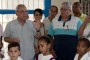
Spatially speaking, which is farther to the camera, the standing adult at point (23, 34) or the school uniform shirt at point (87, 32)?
the school uniform shirt at point (87, 32)

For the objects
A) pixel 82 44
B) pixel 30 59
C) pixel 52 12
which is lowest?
pixel 30 59

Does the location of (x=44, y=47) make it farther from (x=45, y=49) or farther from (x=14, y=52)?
(x=14, y=52)

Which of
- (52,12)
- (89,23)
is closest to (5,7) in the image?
(52,12)

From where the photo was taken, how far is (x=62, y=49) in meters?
4.11

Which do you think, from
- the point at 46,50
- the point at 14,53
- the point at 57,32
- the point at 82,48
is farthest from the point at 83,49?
the point at 14,53

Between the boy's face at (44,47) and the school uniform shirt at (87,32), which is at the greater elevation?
the school uniform shirt at (87,32)

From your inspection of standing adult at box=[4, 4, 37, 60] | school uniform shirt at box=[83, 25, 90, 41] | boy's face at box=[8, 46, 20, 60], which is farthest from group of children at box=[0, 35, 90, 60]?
school uniform shirt at box=[83, 25, 90, 41]

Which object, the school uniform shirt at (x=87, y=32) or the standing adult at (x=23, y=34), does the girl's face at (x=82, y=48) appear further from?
the standing adult at (x=23, y=34)

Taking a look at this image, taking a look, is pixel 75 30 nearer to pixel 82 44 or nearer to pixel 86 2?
pixel 82 44

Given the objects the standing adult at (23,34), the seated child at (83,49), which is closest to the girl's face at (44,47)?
the seated child at (83,49)

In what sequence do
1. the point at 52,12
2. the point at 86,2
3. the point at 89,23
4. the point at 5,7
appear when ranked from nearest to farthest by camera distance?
1. the point at 89,23
2. the point at 52,12
3. the point at 5,7
4. the point at 86,2

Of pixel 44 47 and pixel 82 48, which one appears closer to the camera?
pixel 44 47

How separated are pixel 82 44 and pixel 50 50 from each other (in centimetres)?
46

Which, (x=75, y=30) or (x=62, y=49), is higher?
(x=75, y=30)
